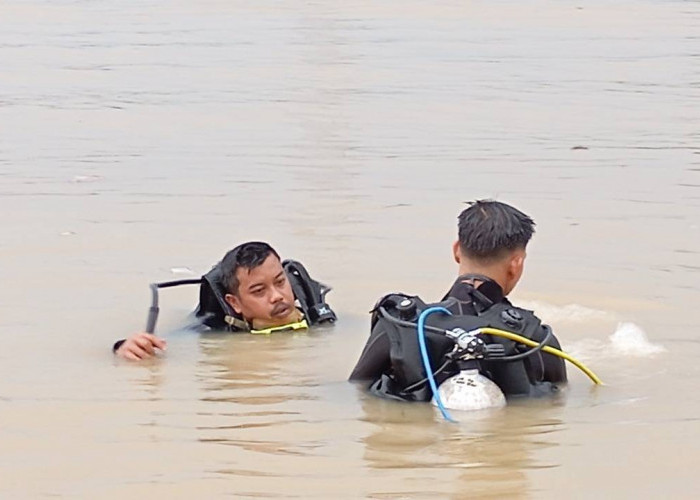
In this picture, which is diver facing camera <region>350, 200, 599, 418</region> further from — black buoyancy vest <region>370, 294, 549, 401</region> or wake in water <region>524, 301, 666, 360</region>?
wake in water <region>524, 301, 666, 360</region>

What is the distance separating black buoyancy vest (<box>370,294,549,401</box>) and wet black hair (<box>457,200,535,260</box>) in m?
0.20

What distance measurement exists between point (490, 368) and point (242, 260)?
6.06ft

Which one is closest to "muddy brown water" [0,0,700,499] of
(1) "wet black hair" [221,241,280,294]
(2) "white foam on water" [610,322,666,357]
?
(2) "white foam on water" [610,322,666,357]

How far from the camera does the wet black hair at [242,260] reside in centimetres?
749

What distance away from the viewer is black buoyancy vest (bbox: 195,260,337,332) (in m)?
7.70

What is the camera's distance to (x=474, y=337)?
577cm

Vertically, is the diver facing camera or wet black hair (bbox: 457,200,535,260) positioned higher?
wet black hair (bbox: 457,200,535,260)

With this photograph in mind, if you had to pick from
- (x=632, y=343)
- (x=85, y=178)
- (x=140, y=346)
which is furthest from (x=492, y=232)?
(x=85, y=178)

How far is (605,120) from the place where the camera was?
1318cm

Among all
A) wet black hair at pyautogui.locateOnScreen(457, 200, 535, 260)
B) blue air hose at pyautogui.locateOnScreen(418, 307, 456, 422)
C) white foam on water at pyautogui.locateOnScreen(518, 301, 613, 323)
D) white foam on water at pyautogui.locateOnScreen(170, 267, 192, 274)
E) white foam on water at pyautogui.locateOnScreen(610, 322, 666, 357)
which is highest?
wet black hair at pyautogui.locateOnScreen(457, 200, 535, 260)

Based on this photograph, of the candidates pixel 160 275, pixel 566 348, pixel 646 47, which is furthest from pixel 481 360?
pixel 646 47

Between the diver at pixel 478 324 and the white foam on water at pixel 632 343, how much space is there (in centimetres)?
89

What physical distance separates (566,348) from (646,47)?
10.6 m

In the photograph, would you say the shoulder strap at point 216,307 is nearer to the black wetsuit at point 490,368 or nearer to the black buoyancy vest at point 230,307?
the black buoyancy vest at point 230,307
